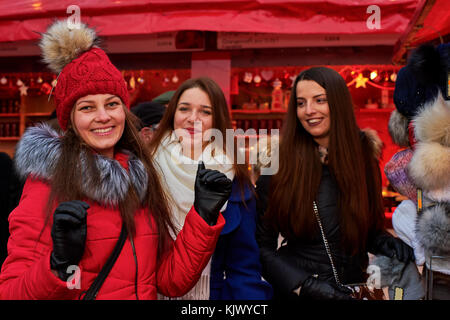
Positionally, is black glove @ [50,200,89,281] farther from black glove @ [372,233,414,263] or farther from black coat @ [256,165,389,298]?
black glove @ [372,233,414,263]

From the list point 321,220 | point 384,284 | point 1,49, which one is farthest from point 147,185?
point 1,49

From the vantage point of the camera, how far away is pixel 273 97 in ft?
19.8

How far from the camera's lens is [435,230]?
4.42 ft

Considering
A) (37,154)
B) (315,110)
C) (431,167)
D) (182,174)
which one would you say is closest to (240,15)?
(315,110)

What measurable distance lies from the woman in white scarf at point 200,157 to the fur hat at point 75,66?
0.44m

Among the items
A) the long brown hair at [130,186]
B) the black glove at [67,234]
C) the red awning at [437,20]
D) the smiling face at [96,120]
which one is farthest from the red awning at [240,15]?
→ the black glove at [67,234]

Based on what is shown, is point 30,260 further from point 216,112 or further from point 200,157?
point 216,112

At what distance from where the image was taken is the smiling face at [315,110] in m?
1.75

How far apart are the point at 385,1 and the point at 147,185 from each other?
3.46m

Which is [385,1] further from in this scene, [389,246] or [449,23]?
[389,246]

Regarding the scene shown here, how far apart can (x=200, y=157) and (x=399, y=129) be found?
1.00m

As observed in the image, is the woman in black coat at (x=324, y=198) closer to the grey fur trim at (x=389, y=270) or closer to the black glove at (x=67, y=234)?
the grey fur trim at (x=389, y=270)

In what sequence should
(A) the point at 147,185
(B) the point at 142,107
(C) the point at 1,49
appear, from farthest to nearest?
(C) the point at 1,49, (B) the point at 142,107, (A) the point at 147,185

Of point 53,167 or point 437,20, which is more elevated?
point 437,20
